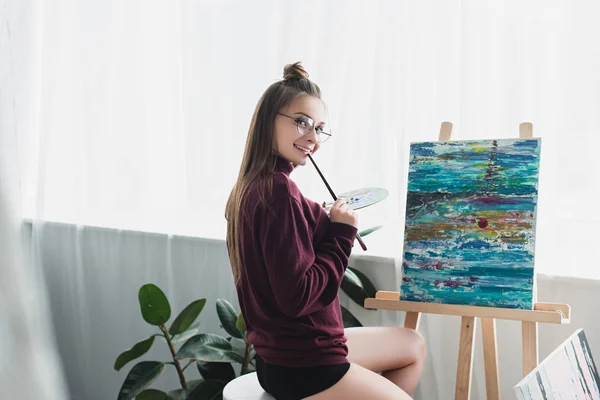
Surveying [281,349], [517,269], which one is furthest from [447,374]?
[281,349]

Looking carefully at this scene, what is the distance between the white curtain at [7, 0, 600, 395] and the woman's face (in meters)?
0.68

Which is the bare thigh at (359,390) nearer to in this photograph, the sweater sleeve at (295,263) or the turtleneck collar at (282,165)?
the sweater sleeve at (295,263)

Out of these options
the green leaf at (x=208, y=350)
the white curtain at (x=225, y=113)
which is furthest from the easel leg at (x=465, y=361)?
the green leaf at (x=208, y=350)

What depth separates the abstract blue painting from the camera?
5.38ft

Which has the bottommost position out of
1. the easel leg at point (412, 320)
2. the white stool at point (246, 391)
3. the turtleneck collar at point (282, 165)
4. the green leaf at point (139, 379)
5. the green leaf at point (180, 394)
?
the green leaf at point (180, 394)

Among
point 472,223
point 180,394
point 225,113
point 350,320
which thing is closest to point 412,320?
point 472,223

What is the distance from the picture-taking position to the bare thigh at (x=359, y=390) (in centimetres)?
138

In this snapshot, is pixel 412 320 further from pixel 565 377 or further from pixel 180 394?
pixel 180 394

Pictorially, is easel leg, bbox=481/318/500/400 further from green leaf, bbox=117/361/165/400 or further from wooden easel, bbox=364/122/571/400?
green leaf, bbox=117/361/165/400

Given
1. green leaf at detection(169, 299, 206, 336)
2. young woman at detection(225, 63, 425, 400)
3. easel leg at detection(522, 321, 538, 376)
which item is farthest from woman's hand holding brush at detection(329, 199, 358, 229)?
green leaf at detection(169, 299, 206, 336)

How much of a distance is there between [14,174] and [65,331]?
28.5 inches

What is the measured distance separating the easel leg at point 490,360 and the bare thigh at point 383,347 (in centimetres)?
17

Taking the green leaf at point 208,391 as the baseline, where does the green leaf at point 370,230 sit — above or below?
above

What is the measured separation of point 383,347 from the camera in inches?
64.3
